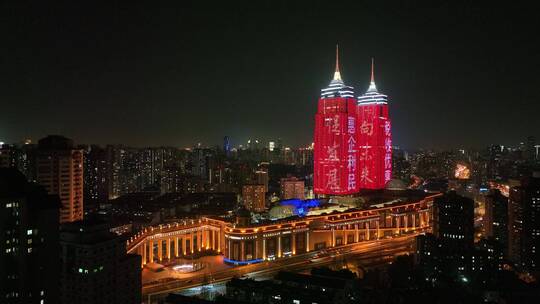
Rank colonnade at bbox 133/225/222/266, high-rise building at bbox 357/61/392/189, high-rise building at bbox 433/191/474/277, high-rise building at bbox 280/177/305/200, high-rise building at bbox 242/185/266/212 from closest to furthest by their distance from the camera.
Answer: high-rise building at bbox 433/191/474/277 < colonnade at bbox 133/225/222/266 < high-rise building at bbox 357/61/392/189 < high-rise building at bbox 242/185/266/212 < high-rise building at bbox 280/177/305/200

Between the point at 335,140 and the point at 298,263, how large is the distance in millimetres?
14899

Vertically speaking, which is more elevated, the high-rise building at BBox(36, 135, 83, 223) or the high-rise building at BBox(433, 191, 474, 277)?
the high-rise building at BBox(36, 135, 83, 223)

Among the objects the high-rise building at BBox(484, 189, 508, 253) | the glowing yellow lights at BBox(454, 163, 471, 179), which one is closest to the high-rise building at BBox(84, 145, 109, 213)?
the high-rise building at BBox(484, 189, 508, 253)

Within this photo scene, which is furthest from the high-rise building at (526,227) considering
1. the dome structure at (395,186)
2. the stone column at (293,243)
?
the dome structure at (395,186)

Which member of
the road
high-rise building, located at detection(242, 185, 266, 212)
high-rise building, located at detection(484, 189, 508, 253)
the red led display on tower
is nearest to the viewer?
the road

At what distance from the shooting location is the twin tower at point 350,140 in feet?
119

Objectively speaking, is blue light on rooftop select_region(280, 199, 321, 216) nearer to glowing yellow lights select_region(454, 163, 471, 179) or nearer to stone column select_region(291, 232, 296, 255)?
stone column select_region(291, 232, 296, 255)

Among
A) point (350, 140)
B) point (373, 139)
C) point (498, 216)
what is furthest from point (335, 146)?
point (498, 216)

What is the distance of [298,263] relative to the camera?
76.0ft

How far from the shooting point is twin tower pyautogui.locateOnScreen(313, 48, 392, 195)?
3619 centimetres

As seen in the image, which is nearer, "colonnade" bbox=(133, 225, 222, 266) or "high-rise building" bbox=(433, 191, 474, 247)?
"high-rise building" bbox=(433, 191, 474, 247)

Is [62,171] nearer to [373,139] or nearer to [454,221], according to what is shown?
[454,221]

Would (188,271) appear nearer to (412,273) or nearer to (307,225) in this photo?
(307,225)

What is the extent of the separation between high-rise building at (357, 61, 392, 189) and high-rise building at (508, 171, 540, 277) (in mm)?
17337
